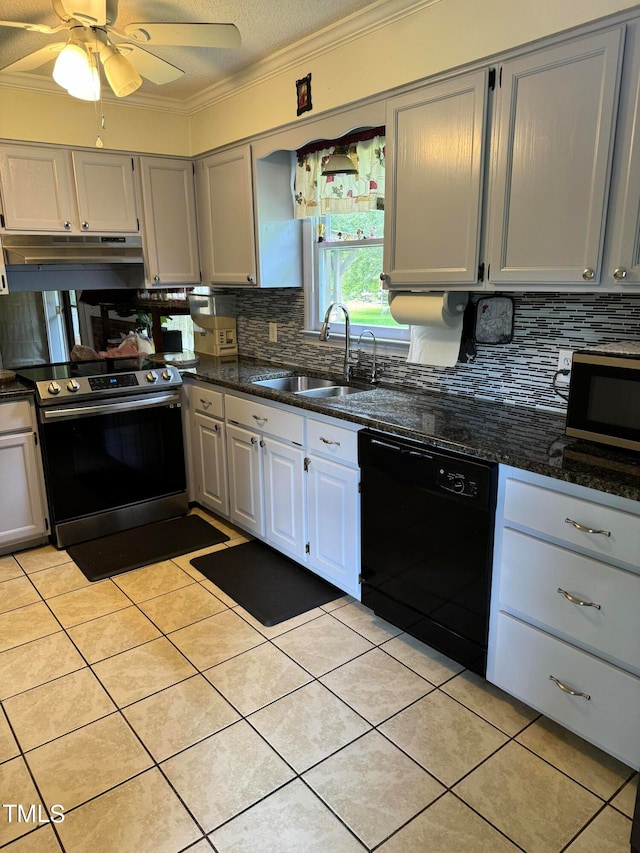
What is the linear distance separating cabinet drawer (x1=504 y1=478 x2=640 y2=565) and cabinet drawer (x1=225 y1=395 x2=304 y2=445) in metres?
1.14

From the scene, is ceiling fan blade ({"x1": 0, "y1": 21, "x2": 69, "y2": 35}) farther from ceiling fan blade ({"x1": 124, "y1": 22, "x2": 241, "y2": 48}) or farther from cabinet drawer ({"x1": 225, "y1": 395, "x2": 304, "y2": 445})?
cabinet drawer ({"x1": 225, "y1": 395, "x2": 304, "y2": 445})

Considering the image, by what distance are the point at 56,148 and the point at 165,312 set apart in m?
1.14

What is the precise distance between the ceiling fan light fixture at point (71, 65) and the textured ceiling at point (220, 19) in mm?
210

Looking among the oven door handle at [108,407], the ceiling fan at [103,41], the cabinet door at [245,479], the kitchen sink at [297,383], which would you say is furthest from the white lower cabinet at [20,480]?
the ceiling fan at [103,41]

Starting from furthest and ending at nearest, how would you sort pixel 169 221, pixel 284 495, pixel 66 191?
pixel 169 221 → pixel 66 191 → pixel 284 495

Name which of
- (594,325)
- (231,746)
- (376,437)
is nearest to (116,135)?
(376,437)

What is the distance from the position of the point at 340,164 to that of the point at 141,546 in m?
2.25

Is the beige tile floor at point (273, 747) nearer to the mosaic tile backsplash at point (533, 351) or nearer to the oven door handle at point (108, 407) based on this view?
the oven door handle at point (108, 407)

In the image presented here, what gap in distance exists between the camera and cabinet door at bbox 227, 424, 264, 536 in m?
3.10

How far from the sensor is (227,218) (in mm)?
3535

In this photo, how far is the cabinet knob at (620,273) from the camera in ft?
5.93

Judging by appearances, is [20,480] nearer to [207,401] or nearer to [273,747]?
[207,401]

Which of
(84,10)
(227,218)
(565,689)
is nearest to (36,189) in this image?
(227,218)

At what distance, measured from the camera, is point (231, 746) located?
1.89 meters
